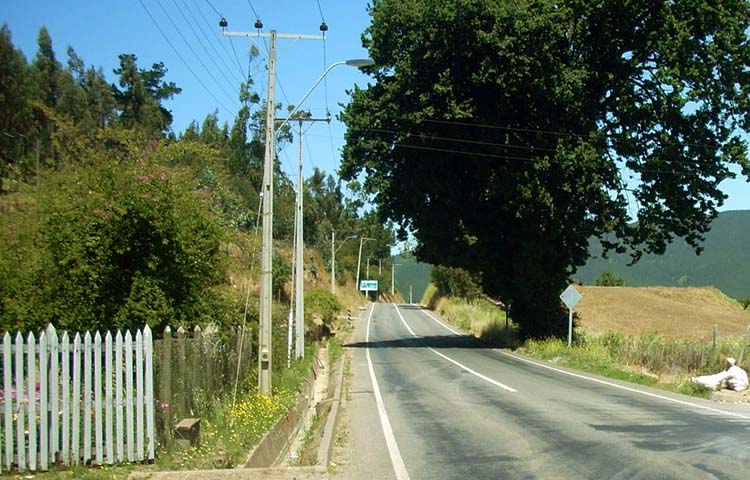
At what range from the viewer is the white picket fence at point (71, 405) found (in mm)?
8422

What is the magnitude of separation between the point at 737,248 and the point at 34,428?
115 metres

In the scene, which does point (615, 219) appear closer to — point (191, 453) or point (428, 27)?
point (428, 27)

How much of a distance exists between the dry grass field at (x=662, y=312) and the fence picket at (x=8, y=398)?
1523 inches

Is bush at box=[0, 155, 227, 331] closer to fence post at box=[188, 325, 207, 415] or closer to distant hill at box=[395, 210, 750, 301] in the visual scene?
fence post at box=[188, 325, 207, 415]

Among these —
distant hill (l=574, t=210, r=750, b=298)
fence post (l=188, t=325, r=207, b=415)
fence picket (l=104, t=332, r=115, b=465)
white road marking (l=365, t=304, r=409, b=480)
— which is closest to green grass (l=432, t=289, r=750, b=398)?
white road marking (l=365, t=304, r=409, b=480)

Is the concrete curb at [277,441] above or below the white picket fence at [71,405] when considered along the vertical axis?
below

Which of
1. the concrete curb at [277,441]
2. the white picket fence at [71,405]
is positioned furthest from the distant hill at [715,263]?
the white picket fence at [71,405]

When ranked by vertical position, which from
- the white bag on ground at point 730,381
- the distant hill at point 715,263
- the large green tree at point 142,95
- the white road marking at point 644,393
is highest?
the large green tree at point 142,95

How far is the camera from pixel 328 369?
98.1ft

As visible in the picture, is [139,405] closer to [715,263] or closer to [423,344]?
[423,344]

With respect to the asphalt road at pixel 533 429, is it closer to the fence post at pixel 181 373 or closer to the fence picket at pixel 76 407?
the fence post at pixel 181 373

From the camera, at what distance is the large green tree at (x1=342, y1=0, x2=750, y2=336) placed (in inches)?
1303

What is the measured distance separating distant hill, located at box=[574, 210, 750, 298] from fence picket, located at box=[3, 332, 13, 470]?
3773 inches

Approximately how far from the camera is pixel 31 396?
8430 millimetres
